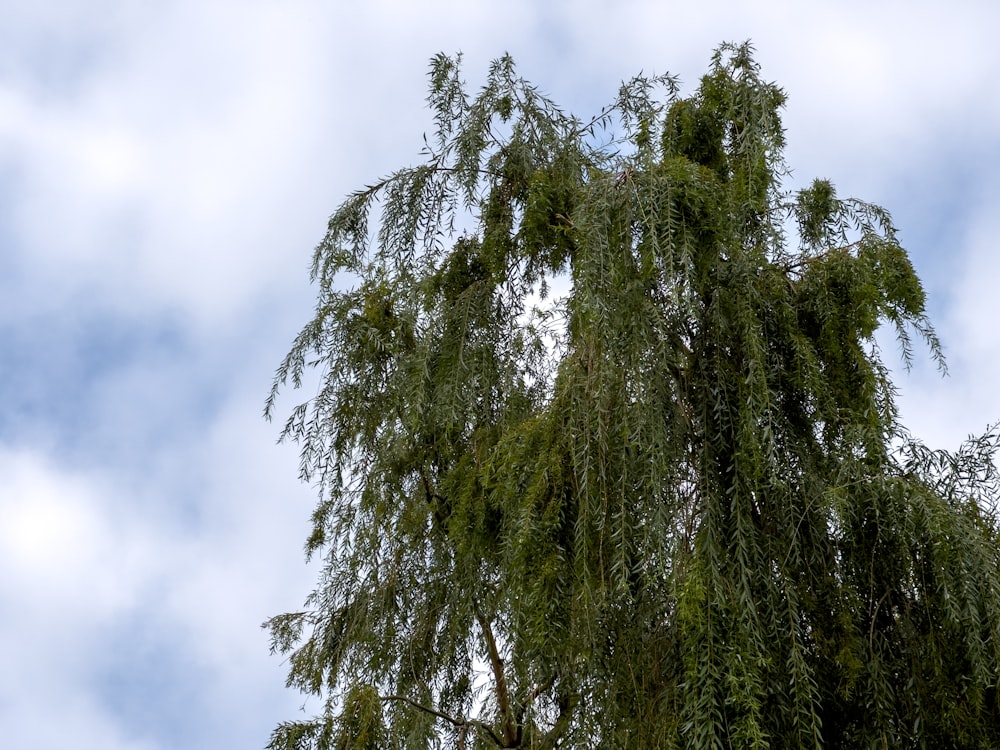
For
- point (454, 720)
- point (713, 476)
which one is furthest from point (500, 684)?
point (713, 476)

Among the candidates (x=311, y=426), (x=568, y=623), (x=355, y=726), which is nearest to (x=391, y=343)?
(x=311, y=426)

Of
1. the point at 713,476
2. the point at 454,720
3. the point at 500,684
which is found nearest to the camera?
the point at 713,476

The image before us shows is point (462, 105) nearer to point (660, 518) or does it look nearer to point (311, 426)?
point (311, 426)

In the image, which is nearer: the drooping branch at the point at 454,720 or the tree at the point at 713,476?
the tree at the point at 713,476

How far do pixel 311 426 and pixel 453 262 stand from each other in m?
0.82

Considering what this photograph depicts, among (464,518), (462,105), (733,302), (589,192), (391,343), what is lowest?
(464,518)

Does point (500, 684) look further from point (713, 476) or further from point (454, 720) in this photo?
point (713, 476)

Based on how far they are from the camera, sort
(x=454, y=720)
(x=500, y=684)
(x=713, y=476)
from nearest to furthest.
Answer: (x=713, y=476), (x=454, y=720), (x=500, y=684)

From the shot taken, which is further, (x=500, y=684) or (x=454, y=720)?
(x=500, y=684)

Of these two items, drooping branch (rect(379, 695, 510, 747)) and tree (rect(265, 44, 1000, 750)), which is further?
drooping branch (rect(379, 695, 510, 747))

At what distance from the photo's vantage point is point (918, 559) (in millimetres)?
2631

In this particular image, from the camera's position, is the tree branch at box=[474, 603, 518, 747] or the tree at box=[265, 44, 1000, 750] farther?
the tree branch at box=[474, 603, 518, 747]

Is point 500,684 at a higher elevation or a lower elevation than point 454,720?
higher

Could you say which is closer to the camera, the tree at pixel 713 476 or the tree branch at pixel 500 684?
the tree at pixel 713 476
